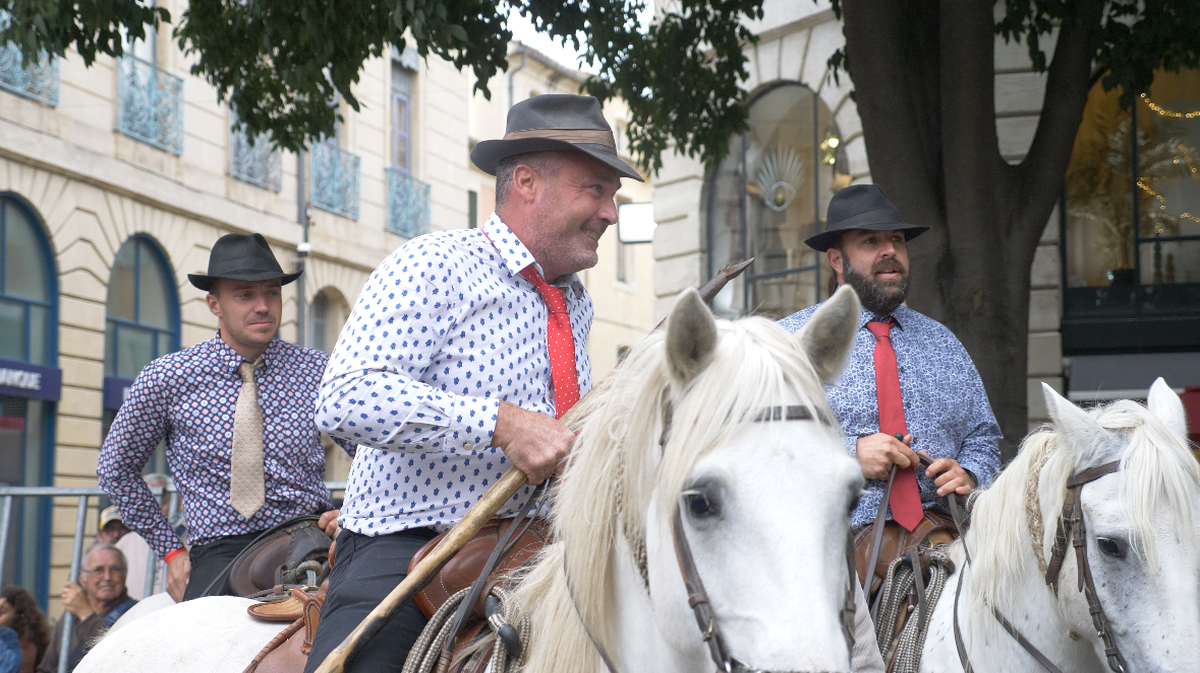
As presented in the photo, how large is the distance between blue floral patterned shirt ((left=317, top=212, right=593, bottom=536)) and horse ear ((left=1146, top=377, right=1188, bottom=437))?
173 cm

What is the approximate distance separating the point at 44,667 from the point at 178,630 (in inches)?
175

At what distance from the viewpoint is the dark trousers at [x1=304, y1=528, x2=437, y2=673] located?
9.29ft

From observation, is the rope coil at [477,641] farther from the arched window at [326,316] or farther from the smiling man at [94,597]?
the arched window at [326,316]

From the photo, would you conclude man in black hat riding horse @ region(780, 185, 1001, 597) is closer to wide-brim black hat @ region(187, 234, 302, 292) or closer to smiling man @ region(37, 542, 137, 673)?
wide-brim black hat @ region(187, 234, 302, 292)

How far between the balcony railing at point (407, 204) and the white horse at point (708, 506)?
2061 cm

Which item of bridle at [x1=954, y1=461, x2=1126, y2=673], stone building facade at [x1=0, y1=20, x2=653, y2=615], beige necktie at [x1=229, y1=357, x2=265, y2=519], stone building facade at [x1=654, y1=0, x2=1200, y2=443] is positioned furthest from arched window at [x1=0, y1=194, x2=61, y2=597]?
bridle at [x1=954, y1=461, x2=1126, y2=673]

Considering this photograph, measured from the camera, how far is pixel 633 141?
1098 centimetres

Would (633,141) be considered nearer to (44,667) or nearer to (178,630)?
(44,667)

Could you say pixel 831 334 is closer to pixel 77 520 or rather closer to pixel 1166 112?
pixel 77 520

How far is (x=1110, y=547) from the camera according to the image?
129 inches

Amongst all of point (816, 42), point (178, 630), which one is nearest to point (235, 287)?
point (178, 630)

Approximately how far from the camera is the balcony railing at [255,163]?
18.4 m

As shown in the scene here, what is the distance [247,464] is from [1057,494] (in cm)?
331

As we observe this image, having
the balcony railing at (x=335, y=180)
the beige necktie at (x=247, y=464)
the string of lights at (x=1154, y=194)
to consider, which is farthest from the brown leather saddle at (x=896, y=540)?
the balcony railing at (x=335, y=180)
